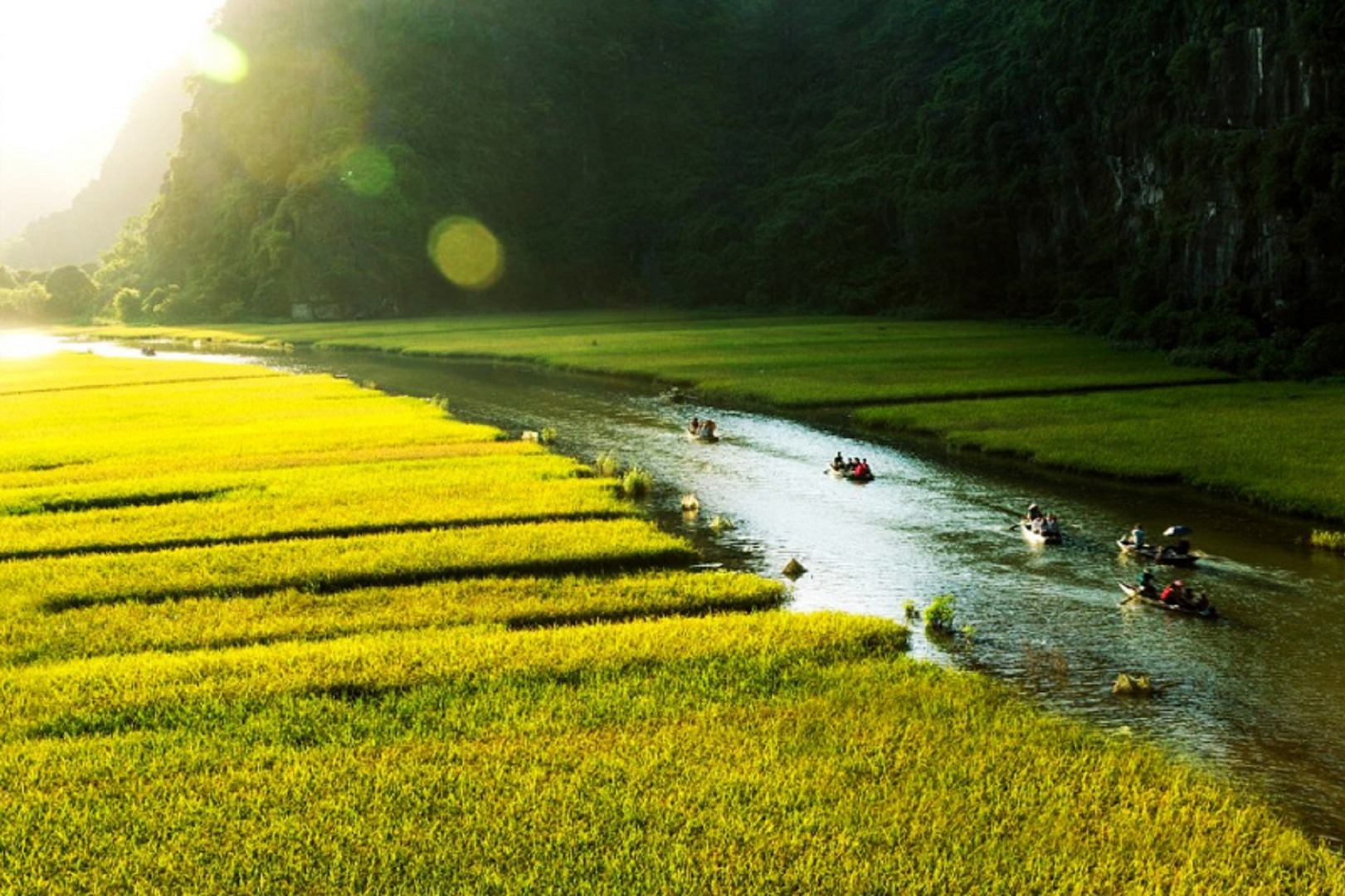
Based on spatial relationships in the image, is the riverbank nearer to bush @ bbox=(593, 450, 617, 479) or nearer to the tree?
bush @ bbox=(593, 450, 617, 479)

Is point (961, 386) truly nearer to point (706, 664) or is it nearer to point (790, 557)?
point (790, 557)

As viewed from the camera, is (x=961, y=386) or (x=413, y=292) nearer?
(x=961, y=386)

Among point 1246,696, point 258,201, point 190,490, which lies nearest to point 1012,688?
point 1246,696

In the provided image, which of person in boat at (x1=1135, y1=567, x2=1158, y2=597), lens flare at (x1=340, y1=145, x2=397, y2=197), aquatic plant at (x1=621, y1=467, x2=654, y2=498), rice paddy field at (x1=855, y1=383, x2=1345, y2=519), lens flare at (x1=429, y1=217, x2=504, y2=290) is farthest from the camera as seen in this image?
lens flare at (x1=429, y1=217, x2=504, y2=290)

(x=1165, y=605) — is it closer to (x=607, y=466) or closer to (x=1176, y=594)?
(x=1176, y=594)

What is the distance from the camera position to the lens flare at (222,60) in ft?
426

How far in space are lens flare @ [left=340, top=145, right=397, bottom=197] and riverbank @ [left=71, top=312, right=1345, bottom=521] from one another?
36390 millimetres

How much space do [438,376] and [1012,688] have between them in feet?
149

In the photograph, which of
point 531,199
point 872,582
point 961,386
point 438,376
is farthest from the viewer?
point 531,199

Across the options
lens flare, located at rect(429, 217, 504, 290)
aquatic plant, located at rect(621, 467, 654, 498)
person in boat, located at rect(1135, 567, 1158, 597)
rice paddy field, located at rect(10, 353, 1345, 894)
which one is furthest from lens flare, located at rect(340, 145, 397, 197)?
person in boat, located at rect(1135, 567, 1158, 597)

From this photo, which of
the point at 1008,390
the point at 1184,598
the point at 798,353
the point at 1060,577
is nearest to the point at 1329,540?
the point at 1060,577

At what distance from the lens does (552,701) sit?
40.1ft

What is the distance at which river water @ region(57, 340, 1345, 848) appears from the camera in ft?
40.4

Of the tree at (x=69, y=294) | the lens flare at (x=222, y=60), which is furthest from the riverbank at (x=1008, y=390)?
the tree at (x=69, y=294)
